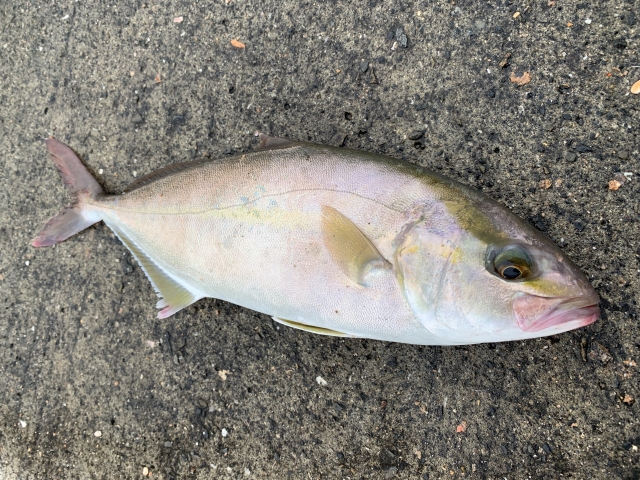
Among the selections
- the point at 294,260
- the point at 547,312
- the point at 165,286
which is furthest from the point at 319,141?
the point at 547,312

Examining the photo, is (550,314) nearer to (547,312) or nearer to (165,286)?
(547,312)

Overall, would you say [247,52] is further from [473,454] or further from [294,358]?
[473,454]

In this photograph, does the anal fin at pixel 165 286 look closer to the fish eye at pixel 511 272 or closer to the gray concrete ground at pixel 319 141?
the gray concrete ground at pixel 319 141

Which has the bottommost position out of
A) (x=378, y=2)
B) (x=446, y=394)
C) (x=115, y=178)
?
(x=446, y=394)

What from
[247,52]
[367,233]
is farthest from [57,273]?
[367,233]

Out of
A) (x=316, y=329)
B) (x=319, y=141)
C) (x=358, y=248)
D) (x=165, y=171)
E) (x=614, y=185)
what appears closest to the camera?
(x=358, y=248)

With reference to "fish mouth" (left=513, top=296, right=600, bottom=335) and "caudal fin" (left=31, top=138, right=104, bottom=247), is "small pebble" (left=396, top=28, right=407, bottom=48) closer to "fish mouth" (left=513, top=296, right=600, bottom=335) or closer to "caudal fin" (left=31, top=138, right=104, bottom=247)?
"fish mouth" (left=513, top=296, right=600, bottom=335)
